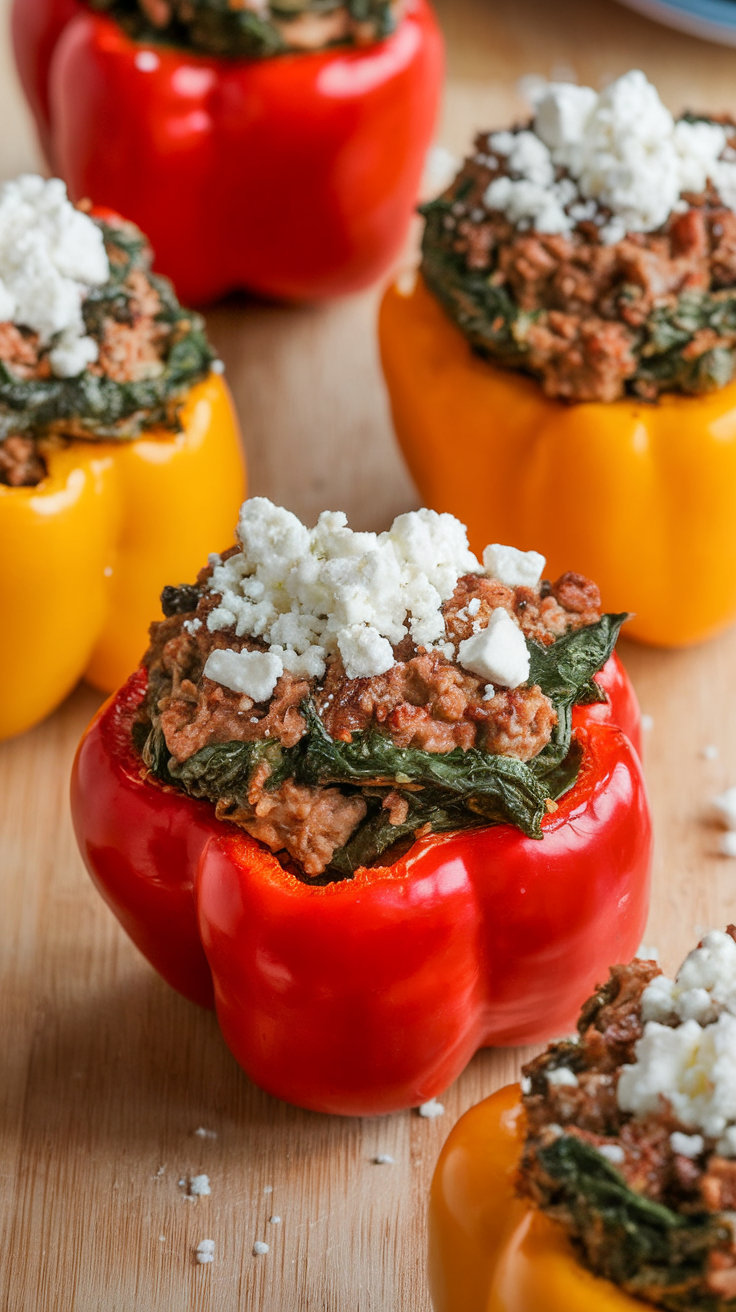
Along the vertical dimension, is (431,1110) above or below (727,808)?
below

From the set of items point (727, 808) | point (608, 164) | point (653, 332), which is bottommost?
point (727, 808)

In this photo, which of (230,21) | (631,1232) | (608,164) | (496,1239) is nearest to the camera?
(631,1232)

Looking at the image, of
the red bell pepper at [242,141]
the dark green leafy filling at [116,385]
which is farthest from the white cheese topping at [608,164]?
the red bell pepper at [242,141]

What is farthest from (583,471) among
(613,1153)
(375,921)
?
(613,1153)

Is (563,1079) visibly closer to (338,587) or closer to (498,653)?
(498,653)

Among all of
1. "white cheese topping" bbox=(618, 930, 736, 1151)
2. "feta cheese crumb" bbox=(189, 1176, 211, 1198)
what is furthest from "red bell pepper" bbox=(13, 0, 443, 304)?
"white cheese topping" bbox=(618, 930, 736, 1151)

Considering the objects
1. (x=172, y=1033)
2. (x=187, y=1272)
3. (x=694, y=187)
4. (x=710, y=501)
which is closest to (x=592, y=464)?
(x=710, y=501)

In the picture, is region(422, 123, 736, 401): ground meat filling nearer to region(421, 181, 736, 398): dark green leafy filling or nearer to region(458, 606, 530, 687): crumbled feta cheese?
region(421, 181, 736, 398): dark green leafy filling
